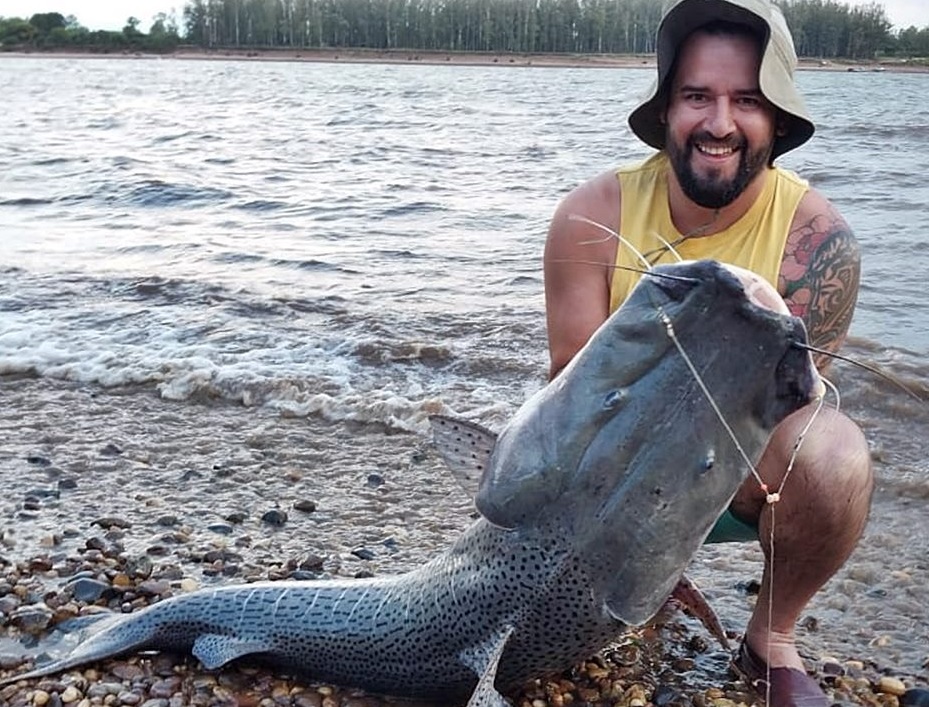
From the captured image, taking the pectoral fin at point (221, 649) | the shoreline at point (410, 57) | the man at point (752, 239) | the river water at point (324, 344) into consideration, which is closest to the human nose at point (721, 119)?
the man at point (752, 239)

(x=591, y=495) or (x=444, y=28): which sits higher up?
(x=444, y=28)

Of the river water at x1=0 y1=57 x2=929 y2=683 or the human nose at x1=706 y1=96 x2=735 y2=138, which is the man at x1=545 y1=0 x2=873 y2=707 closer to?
the human nose at x1=706 y1=96 x2=735 y2=138

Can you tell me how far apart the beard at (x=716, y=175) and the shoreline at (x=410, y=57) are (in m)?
101

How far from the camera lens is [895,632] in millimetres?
4285

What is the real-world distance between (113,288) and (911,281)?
7.99 meters

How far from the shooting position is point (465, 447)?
10.7ft

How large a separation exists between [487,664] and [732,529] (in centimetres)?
124

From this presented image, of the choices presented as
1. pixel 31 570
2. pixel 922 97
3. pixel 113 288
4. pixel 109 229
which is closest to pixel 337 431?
pixel 31 570

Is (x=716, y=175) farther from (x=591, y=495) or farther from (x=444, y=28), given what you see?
(x=444, y=28)

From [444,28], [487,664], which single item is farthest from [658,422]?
[444,28]

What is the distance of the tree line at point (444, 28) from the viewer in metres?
115

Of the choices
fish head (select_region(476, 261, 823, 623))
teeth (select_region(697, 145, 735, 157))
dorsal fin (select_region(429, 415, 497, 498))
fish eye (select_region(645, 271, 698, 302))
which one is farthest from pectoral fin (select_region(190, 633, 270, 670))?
teeth (select_region(697, 145, 735, 157))

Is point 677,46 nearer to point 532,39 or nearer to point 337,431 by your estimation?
point 337,431

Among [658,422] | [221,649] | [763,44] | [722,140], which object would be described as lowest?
[221,649]
